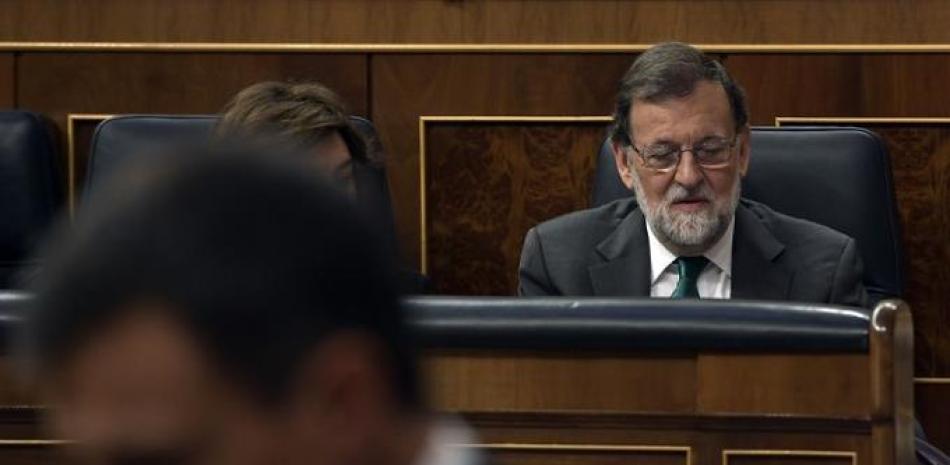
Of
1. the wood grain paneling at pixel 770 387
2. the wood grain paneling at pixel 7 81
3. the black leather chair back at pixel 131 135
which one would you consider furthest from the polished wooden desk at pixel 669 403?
the wood grain paneling at pixel 7 81

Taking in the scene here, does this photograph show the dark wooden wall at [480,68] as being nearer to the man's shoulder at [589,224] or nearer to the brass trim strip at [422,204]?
the brass trim strip at [422,204]

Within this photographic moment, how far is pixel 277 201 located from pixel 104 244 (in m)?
0.05

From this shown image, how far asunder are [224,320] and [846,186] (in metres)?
2.34

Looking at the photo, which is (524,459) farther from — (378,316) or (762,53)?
(762,53)

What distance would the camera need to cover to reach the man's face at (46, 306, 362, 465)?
21.5 inches

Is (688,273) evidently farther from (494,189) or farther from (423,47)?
(423,47)

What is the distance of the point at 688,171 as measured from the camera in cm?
281

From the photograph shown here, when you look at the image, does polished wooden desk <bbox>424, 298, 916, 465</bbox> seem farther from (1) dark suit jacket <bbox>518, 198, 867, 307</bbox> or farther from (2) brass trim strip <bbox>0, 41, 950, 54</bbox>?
(2) brass trim strip <bbox>0, 41, 950, 54</bbox>

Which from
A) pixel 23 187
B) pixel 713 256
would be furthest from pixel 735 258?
pixel 23 187

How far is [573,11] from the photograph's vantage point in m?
3.57

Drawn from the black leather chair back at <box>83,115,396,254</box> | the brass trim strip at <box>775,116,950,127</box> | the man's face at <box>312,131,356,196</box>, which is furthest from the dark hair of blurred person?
the brass trim strip at <box>775,116,950,127</box>

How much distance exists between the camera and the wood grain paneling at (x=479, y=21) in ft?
11.5

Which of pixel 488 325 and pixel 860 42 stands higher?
pixel 860 42

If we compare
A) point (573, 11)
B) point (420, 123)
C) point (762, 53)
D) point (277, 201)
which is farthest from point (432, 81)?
point (277, 201)
